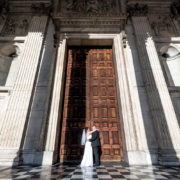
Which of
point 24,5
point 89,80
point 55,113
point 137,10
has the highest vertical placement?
point 24,5

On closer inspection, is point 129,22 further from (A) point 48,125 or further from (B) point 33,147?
(B) point 33,147

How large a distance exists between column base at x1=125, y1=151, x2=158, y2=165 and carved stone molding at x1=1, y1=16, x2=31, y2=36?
334 inches

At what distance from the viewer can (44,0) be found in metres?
8.69

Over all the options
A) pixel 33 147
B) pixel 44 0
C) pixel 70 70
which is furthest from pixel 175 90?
pixel 44 0

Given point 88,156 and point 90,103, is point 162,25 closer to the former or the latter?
point 90,103

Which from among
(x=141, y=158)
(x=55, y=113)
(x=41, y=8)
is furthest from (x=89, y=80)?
(x=41, y=8)

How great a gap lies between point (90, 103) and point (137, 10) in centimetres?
684

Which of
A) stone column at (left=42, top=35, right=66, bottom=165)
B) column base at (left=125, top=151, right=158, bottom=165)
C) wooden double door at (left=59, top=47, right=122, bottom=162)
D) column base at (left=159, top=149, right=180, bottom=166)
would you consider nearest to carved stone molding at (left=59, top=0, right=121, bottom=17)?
wooden double door at (left=59, top=47, right=122, bottom=162)

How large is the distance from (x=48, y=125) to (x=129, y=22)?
7.56m

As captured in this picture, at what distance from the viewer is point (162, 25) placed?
27.1 ft

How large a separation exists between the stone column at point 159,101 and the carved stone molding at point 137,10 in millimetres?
1275

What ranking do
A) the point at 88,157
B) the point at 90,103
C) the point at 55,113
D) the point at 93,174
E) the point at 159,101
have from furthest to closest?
the point at 90,103, the point at 159,101, the point at 55,113, the point at 88,157, the point at 93,174

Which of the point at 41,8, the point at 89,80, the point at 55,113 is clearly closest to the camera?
the point at 55,113

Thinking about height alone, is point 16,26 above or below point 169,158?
above
